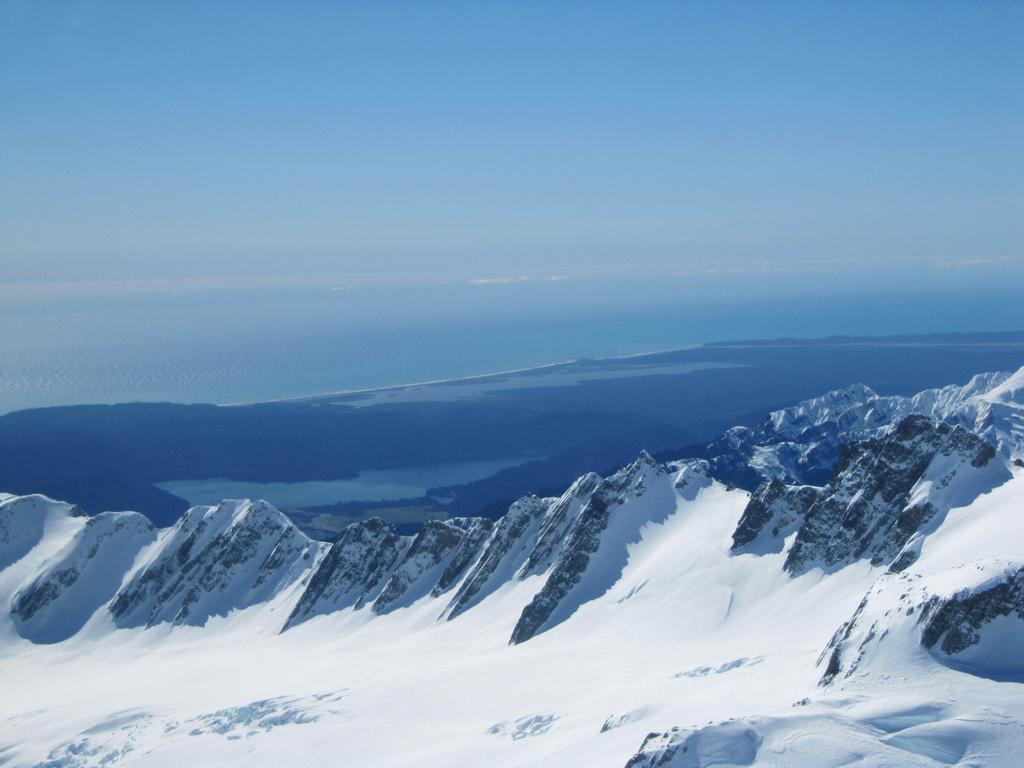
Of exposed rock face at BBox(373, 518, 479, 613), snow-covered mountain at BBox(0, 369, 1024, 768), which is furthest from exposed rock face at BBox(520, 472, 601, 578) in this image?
exposed rock face at BBox(373, 518, 479, 613)

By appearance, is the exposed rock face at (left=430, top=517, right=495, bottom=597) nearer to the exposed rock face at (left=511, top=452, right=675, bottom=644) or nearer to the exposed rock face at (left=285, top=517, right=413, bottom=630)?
the exposed rock face at (left=285, top=517, right=413, bottom=630)

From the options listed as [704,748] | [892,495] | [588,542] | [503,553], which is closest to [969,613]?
[704,748]

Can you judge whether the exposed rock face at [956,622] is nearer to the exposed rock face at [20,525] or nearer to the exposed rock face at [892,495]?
the exposed rock face at [892,495]

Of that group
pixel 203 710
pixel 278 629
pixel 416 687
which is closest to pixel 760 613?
pixel 416 687

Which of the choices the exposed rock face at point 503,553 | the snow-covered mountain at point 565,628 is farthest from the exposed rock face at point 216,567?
the exposed rock face at point 503,553

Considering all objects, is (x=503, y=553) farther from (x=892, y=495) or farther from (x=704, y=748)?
(x=704, y=748)

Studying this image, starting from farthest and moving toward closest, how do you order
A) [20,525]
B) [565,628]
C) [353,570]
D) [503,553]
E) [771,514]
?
[20,525]
[353,570]
[503,553]
[771,514]
[565,628]

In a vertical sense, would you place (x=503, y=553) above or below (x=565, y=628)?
above

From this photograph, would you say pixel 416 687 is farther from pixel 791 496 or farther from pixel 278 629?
→ pixel 278 629
